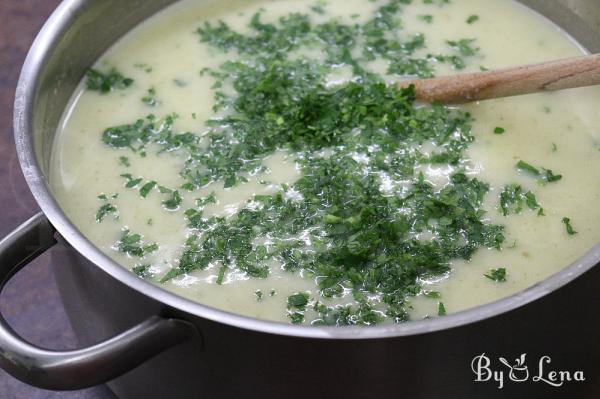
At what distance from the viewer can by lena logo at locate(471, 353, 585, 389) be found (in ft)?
4.26

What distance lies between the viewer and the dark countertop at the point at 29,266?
179 centimetres

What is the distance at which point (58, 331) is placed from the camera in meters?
1.89

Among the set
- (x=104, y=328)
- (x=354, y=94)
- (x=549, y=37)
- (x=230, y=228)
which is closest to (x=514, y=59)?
(x=549, y=37)

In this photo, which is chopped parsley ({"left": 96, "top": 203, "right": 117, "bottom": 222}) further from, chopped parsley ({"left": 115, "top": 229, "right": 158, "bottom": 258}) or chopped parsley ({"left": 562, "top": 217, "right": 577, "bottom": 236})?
chopped parsley ({"left": 562, "top": 217, "right": 577, "bottom": 236})

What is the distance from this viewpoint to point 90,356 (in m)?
1.20

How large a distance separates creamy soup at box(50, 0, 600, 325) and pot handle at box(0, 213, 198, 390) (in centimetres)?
31

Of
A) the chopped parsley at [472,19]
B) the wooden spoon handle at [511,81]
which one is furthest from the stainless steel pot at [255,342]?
the chopped parsley at [472,19]

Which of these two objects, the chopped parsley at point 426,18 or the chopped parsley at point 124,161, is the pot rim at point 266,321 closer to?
the chopped parsley at point 124,161

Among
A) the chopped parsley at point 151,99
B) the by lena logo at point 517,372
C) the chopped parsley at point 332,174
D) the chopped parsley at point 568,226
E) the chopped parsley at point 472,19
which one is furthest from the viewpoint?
the chopped parsley at point 472,19

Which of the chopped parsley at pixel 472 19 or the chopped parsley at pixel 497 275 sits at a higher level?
the chopped parsley at pixel 472 19

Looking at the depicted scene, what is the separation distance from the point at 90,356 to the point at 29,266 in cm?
91

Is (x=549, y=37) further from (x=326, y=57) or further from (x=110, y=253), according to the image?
(x=110, y=253)

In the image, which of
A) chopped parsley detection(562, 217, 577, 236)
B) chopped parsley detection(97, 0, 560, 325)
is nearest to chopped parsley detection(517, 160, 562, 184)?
chopped parsley detection(97, 0, 560, 325)

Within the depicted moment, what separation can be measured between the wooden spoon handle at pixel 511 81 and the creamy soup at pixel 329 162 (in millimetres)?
55
